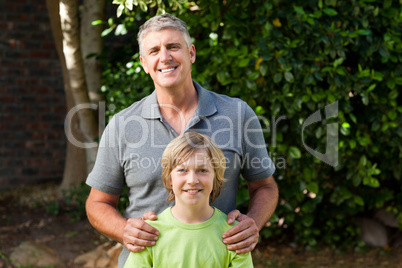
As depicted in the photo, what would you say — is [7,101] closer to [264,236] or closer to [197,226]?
[264,236]

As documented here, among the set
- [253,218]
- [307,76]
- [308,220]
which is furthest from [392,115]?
[253,218]

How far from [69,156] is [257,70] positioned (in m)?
2.77

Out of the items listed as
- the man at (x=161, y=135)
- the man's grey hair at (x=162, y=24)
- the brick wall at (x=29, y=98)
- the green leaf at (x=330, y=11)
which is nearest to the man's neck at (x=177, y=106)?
the man at (x=161, y=135)

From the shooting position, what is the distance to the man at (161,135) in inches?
82.9

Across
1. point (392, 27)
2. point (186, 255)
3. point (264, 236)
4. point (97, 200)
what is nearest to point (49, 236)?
point (264, 236)

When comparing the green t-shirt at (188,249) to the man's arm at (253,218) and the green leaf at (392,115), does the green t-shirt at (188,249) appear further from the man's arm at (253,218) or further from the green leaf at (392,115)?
the green leaf at (392,115)

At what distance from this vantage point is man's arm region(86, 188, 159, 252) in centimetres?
187

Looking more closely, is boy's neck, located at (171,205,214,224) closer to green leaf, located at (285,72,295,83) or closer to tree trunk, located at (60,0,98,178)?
green leaf, located at (285,72,295,83)

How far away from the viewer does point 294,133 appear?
12.3ft

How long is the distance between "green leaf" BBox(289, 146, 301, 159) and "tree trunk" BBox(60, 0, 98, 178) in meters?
1.87

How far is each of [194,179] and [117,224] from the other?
1.49 ft

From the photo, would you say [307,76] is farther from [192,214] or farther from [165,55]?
[192,214]

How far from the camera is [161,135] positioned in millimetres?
2145

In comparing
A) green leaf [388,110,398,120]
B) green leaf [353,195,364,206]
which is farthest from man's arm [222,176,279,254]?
green leaf [353,195,364,206]
